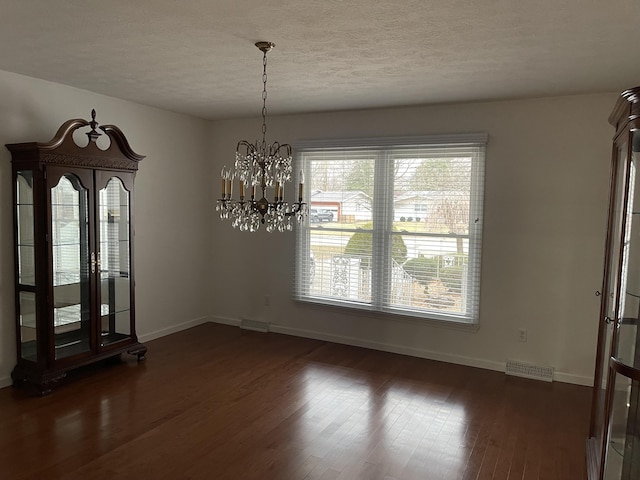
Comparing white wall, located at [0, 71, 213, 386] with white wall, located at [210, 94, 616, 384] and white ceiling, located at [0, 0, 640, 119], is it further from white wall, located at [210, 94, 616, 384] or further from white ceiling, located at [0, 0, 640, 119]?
white wall, located at [210, 94, 616, 384]

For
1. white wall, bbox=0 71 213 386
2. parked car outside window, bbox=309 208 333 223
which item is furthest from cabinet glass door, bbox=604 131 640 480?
white wall, bbox=0 71 213 386

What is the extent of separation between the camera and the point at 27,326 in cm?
386

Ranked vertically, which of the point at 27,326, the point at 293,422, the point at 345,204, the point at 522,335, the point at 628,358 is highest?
the point at 345,204

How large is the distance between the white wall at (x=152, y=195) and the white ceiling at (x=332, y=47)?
0.24 m

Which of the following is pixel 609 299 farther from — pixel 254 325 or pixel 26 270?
pixel 26 270

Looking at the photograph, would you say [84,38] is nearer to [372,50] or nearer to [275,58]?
[275,58]

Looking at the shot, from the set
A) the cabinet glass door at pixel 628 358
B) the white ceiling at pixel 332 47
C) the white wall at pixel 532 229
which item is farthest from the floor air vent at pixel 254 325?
the cabinet glass door at pixel 628 358

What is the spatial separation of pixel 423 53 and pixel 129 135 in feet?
10.5

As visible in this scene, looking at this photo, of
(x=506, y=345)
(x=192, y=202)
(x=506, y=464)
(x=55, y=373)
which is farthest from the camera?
(x=192, y=202)

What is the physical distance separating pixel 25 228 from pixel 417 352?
12.3 feet

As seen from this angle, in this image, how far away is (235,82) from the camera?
3877 mm

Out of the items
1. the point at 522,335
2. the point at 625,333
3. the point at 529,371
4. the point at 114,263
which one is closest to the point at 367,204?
the point at 522,335

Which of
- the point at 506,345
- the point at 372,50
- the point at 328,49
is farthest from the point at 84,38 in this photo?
the point at 506,345

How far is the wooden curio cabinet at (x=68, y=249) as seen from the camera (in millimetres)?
3717
